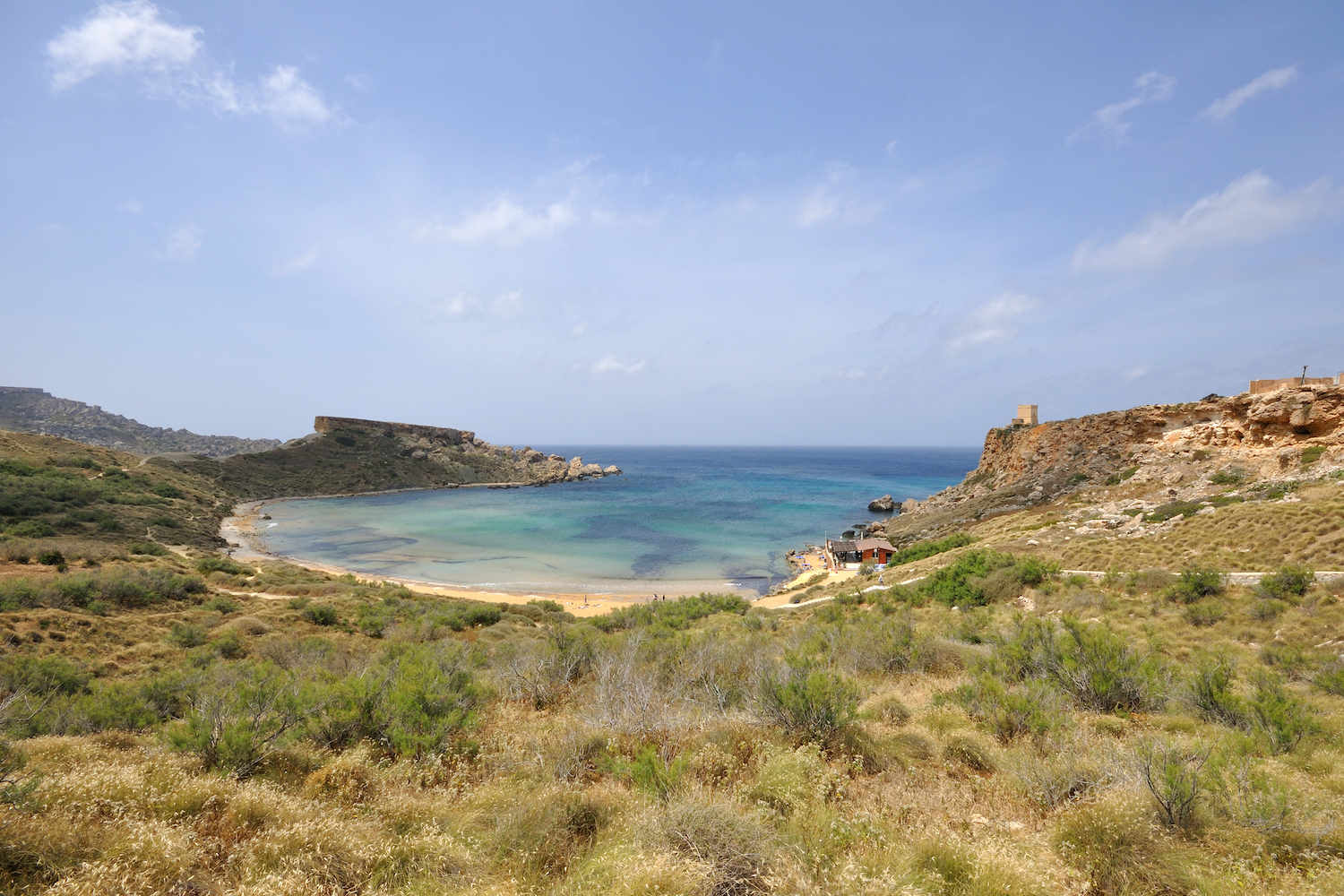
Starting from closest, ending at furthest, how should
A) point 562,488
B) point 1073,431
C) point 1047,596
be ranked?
point 1047,596 < point 1073,431 < point 562,488

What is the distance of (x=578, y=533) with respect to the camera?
46188 millimetres

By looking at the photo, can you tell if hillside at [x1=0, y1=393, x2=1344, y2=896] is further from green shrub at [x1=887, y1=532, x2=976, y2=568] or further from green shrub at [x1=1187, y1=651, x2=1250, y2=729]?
green shrub at [x1=887, y1=532, x2=976, y2=568]

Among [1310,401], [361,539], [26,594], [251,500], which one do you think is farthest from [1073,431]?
[251,500]

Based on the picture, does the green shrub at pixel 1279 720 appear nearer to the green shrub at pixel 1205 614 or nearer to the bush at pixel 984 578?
the green shrub at pixel 1205 614

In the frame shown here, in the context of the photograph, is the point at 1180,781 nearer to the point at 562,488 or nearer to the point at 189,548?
the point at 189,548

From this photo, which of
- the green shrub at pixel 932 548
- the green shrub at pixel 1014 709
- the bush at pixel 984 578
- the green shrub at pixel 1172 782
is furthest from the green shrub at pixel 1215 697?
→ the green shrub at pixel 932 548

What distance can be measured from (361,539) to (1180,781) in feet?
159

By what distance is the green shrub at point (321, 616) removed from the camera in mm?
14820

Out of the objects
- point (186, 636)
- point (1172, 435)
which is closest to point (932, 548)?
point (1172, 435)

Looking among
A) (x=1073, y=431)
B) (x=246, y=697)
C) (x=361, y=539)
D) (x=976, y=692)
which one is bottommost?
(x=361, y=539)

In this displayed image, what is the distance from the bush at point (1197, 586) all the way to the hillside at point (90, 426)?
120 meters

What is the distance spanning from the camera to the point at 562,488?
282 feet

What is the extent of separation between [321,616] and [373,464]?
7725 centimetres

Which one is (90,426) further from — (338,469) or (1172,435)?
(1172,435)
